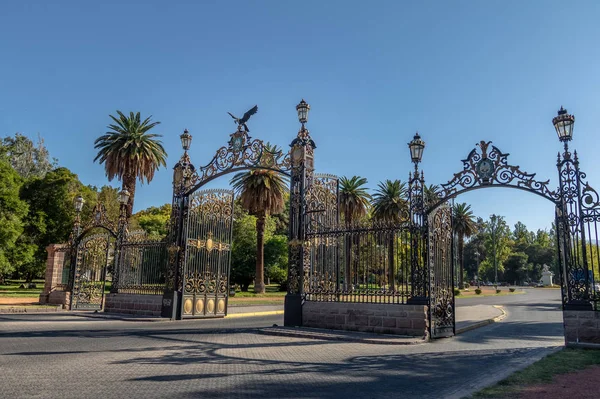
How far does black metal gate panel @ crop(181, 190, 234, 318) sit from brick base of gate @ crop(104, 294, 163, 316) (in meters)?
1.46

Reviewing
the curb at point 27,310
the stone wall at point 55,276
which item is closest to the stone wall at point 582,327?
the curb at point 27,310

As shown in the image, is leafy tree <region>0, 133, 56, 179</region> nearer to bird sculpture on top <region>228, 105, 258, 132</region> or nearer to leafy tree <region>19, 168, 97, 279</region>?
leafy tree <region>19, 168, 97, 279</region>

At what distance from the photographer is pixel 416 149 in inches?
569

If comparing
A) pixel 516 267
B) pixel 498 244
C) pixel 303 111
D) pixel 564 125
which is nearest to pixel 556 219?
pixel 564 125

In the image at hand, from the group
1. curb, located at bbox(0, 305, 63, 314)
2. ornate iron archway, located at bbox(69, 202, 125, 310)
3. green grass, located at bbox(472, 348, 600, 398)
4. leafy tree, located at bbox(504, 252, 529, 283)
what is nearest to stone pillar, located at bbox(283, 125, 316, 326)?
green grass, located at bbox(472, 348, 600, 398)

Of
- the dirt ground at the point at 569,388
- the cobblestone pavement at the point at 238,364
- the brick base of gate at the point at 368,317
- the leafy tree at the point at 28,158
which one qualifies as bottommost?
the cobblestone pavement at the point at 238,364

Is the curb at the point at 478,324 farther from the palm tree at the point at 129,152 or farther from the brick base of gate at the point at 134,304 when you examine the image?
the palm tree at the point at 129,152

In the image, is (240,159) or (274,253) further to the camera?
(274,253)

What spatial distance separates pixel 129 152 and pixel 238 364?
1105 inches

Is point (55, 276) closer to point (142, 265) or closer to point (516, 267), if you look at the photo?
point (142, 265)

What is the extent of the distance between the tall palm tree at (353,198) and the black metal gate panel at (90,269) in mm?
20913

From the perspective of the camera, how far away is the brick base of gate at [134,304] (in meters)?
19.8

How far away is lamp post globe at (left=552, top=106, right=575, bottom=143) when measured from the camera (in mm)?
12552

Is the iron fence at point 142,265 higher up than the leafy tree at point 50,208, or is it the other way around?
the leafy tree at point 50,208
